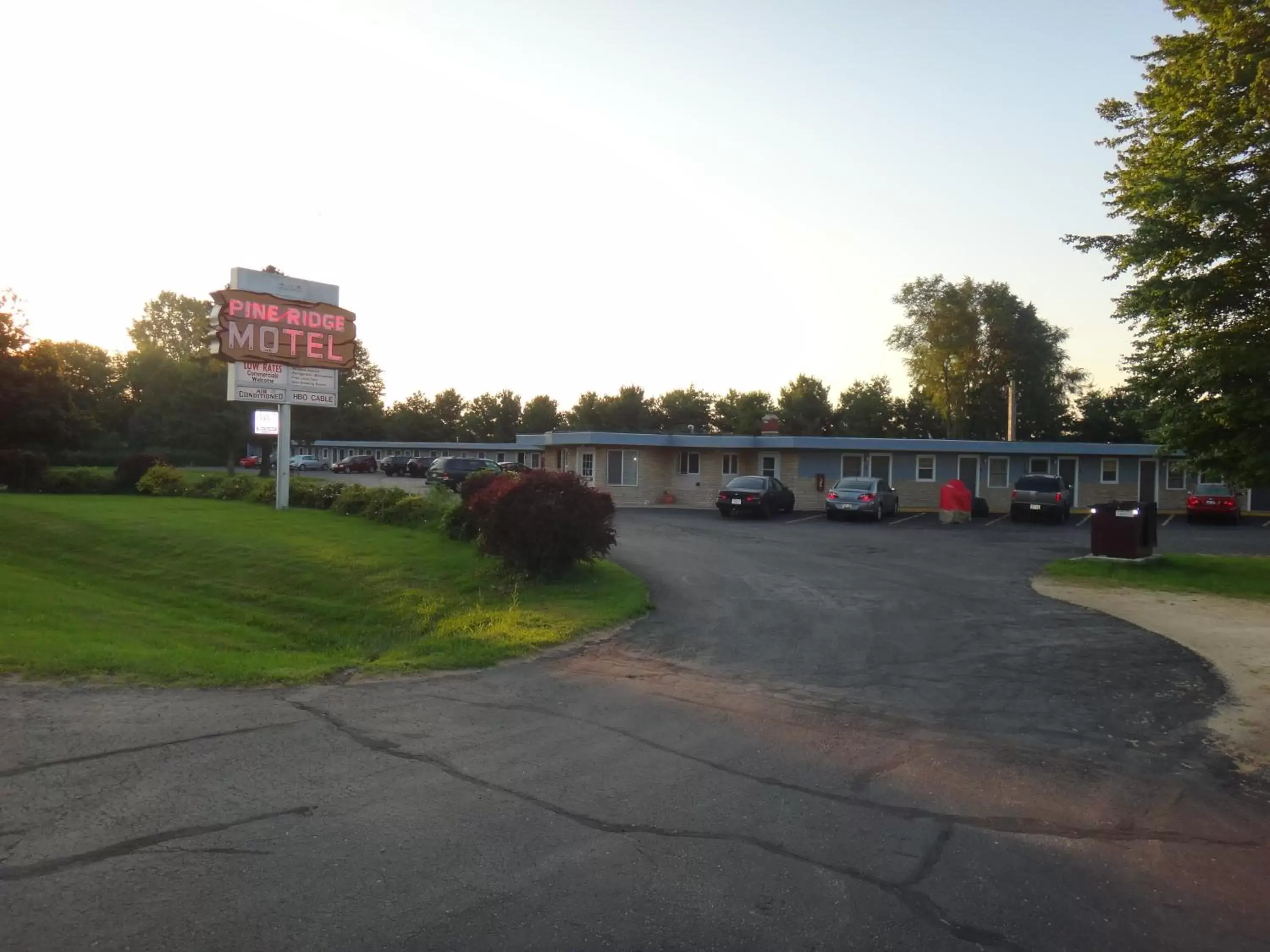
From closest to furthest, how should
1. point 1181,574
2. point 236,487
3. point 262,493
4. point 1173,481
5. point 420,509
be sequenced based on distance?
point 1181,574 < point 420,509 < point 262,493 < point 236,487 < point 1173,481

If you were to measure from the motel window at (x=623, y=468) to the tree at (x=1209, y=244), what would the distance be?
938 inches

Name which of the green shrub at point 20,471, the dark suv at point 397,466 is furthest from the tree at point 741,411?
the green shrub at point 20,471

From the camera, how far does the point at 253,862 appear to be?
4.91 metres

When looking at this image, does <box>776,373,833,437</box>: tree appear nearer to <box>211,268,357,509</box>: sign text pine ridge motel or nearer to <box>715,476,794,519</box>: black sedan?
<box>715,476,794,519</box>: black sedan

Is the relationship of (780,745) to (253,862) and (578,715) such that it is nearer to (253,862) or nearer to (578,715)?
(578,715)

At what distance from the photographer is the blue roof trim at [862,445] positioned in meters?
41.0

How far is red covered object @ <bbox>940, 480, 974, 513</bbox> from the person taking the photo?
3650 cm

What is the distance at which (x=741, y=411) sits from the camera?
81625 mm

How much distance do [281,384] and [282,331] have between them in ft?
4.97

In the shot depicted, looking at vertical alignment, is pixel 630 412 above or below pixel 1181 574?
above

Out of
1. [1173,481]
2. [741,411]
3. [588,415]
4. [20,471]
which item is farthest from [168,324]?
[1173,481]

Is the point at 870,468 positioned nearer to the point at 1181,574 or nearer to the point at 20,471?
the point at 1181,574

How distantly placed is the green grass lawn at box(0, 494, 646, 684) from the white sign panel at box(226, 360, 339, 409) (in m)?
3.45

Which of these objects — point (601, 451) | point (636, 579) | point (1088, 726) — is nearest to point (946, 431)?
point (601, 451)
